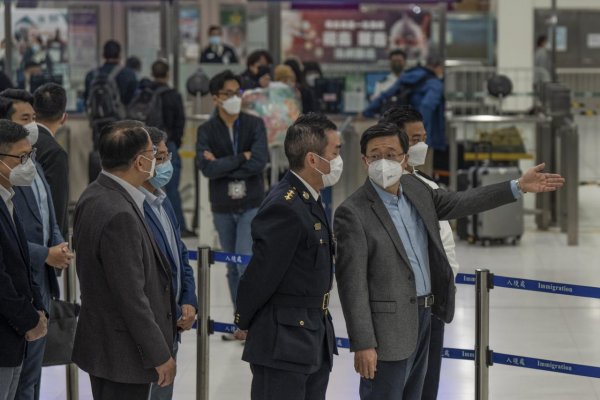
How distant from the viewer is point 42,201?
18.5 feet

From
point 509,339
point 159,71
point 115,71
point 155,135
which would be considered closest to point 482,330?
point 155,135

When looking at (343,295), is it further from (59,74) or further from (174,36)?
(59,74)

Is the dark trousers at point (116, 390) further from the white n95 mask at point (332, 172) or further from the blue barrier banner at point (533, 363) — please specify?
the blue barrier banner at point (533, 363)

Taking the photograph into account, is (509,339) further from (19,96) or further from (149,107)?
(149,107)

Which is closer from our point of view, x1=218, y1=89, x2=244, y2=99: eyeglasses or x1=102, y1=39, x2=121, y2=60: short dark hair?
x1=218, y1=89, x2=244, y2=99: eyeglasses

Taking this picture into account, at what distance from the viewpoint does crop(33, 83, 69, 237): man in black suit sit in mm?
6406

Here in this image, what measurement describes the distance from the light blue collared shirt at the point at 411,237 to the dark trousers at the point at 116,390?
112 centimetres

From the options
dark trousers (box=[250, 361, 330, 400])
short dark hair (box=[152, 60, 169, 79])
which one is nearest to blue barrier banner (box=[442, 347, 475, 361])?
dark trousers (box=[250, 361, 330, 400])

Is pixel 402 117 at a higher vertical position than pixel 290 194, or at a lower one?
higher

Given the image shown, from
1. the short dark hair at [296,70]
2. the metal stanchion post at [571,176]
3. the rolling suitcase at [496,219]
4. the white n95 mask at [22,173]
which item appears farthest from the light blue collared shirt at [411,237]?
the short dark hair at [296,70]

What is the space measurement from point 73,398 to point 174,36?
7.74 m

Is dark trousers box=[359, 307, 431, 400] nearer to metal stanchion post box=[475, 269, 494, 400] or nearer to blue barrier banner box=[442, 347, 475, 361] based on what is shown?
metal stanchion post box=[475, 269, 494, 400]

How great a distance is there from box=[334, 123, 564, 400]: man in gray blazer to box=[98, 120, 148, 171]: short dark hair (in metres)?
0.82

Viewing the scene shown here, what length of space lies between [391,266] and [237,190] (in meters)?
3.40
